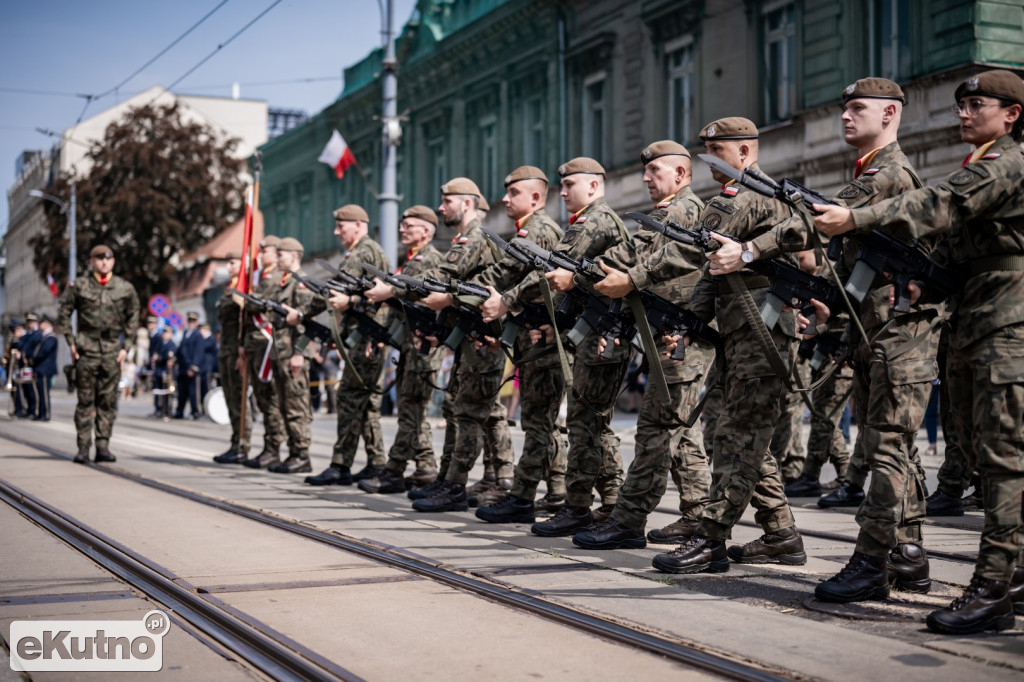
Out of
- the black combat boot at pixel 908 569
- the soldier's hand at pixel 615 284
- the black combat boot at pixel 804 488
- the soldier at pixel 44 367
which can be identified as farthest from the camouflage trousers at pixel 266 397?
the soldier at pixel 44 367

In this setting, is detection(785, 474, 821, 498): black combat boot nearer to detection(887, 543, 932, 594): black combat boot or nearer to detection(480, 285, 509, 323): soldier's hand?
detection(480, 285, 509, 323): soldier's hand

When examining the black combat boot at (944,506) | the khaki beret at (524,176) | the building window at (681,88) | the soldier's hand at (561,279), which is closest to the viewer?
the soldier's hand at (561,279)

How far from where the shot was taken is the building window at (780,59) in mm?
23219

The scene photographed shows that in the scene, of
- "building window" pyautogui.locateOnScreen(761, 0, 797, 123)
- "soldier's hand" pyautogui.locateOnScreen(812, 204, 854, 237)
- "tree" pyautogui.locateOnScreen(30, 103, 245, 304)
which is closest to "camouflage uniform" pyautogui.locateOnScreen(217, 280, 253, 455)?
"soldier's hand" pyautogui.locateOnScreen(812, 204, 854, 237)

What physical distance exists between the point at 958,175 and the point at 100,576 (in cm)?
420

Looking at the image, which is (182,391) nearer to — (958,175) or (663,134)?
(663,134)

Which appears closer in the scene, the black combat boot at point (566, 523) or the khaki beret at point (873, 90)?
the khaki beret at point (873, 90)

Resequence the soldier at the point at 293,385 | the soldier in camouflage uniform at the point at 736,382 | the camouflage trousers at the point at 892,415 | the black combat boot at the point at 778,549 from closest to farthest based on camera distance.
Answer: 1. the camouflage trousers at the point at 892,415
2. the soldier in camouflage uniform at the point at 736,382
3. the black combat boot at the point at 778,549
4. the soldier at the point at 293,385

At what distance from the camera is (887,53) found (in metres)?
20.9

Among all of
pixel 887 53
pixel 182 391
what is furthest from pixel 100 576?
pixel 182 391

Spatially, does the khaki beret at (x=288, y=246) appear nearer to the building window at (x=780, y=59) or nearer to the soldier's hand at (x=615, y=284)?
the soldier's hand at (x=615, y=284)

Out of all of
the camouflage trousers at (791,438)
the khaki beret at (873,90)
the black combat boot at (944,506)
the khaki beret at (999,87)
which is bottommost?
the black combat boot at (944,506)

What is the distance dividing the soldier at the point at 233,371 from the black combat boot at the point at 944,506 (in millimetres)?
6944

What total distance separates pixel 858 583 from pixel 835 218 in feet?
4.95
